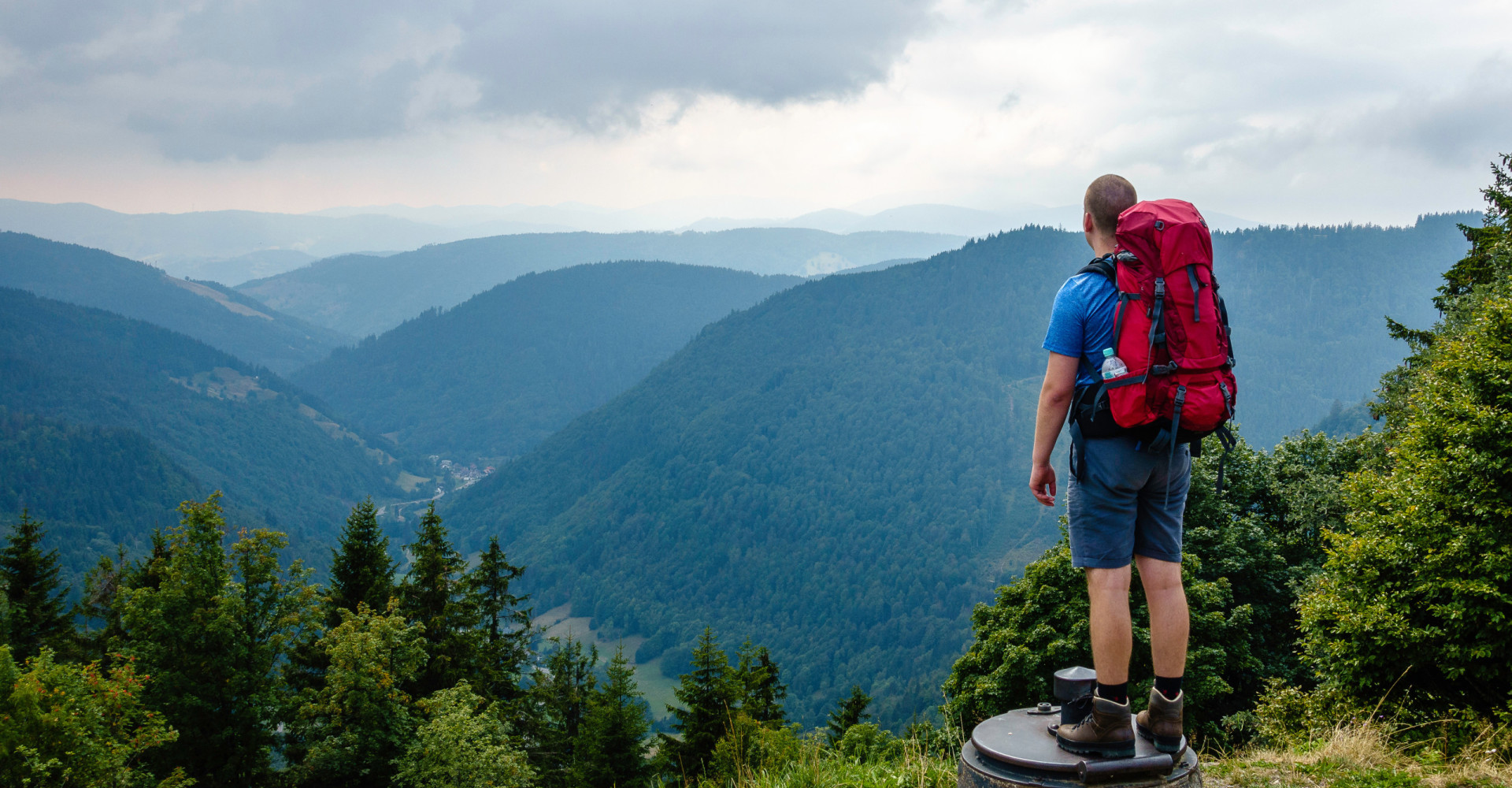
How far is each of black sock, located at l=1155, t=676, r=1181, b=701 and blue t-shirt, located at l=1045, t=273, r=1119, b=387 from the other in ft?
5.17

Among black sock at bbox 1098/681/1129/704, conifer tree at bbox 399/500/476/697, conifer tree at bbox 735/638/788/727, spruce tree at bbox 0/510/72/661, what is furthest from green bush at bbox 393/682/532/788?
black sock at bbox 1098/681/1129/704

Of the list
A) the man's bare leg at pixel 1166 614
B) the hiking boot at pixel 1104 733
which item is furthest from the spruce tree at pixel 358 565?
the man's bare leg at pixel 1166 614

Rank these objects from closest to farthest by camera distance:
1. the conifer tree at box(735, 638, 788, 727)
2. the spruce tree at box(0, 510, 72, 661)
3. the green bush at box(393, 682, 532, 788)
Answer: the green bush at box(393, 682, 532, 788), the spruce tree at box(0, 510, 72, 661), the conifer tree at box(735, 638, 788, 727)

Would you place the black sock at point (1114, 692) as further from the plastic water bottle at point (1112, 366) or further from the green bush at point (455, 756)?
the green bush at point (455, 756)

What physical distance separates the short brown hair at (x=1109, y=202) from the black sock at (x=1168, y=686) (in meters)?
2.27

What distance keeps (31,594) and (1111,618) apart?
41.0 metres

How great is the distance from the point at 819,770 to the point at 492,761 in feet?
66.9

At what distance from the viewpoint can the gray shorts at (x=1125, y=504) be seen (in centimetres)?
375

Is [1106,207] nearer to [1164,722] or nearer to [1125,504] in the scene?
[1125,504]

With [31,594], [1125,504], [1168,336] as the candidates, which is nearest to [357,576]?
[31,594]

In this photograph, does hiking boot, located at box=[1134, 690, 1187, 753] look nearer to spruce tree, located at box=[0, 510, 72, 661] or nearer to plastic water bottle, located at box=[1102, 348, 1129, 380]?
plastic water bottle, located at box=[1102, 348, 1129, 380]

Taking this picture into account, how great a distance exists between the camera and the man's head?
4.02 m

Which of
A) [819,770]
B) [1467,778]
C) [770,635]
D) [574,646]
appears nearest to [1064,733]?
[819,770]

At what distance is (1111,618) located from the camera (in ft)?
12.6
